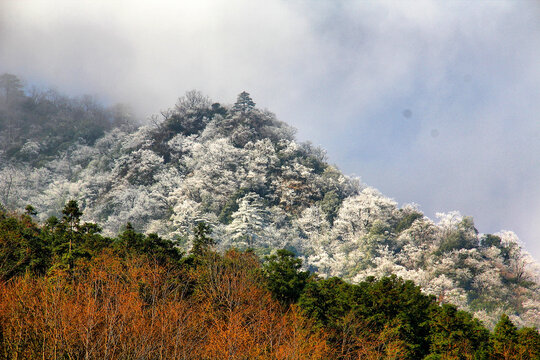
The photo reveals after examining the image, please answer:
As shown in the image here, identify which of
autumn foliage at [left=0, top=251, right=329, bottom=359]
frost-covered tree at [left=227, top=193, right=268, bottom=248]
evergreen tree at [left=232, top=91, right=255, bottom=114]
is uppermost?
evergreen tree at [left=232, top=91, right=255, bottom=114]

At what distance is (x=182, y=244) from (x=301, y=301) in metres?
45.7

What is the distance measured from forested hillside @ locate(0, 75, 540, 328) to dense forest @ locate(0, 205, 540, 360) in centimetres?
1181

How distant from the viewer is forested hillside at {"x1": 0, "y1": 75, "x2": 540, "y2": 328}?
208 ft

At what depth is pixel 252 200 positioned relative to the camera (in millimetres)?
85188

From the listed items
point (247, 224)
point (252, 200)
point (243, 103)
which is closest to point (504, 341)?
point (247, 224)

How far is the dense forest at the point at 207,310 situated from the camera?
20078 mm

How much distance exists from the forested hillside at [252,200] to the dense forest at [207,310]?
11.8 m

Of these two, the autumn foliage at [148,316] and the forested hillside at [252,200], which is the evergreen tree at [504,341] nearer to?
the autumn foliage at [148,316]

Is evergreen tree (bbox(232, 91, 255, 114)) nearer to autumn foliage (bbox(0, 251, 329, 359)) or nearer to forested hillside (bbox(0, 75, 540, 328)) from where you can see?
forested hillside (bbox(0, 75, 540, 328))

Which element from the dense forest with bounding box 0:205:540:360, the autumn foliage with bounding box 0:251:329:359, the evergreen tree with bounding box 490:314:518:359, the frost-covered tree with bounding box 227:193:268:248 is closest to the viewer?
the autumn foliage with bounding box 0:251:329:359

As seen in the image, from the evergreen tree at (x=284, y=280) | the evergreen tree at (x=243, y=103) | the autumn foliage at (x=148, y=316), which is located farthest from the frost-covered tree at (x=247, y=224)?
the evergreen tree at (x=243, y=103)

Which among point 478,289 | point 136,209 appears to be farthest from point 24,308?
point 136,209

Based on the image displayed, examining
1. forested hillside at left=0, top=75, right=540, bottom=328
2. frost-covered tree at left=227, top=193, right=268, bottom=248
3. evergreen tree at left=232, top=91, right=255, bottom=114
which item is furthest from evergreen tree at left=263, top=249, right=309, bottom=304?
evergreen tree at left=232, top=91, right=255, bottom=114

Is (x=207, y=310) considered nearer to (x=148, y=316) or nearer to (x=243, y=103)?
(x=148, y=316)
